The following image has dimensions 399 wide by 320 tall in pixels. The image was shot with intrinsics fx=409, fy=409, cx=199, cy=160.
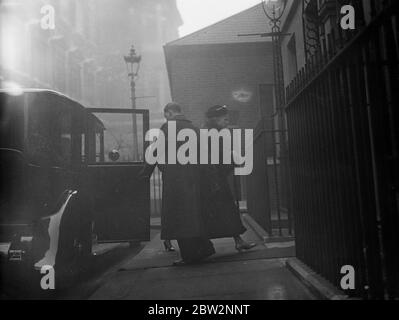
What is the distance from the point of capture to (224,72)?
15969mm

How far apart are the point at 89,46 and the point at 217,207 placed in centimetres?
3052

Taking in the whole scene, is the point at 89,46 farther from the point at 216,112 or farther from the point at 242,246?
the point at 242,246

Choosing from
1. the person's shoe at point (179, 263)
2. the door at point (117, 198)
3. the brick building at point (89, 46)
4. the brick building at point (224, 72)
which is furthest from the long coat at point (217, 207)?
the brick building at point (89, 46)

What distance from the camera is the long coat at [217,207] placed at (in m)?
4.93

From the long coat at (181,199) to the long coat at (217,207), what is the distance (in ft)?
0.50

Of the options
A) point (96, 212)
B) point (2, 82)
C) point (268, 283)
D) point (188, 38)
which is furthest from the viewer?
point (2, 82)

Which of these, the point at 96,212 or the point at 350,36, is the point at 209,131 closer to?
the point at 96,212

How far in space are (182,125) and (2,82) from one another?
1534 centimetres

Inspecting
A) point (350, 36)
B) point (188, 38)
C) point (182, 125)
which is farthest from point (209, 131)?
point (188, 38)

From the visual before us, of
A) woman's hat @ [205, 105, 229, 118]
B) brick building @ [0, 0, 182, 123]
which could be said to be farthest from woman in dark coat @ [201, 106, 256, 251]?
brick building @ [0, 0, 182, 123]

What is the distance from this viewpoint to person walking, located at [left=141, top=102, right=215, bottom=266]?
467 centimetres

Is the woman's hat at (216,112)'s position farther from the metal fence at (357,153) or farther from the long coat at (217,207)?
the metal fence at (357,153)

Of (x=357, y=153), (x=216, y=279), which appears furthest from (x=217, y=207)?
(x=357, y=153)
